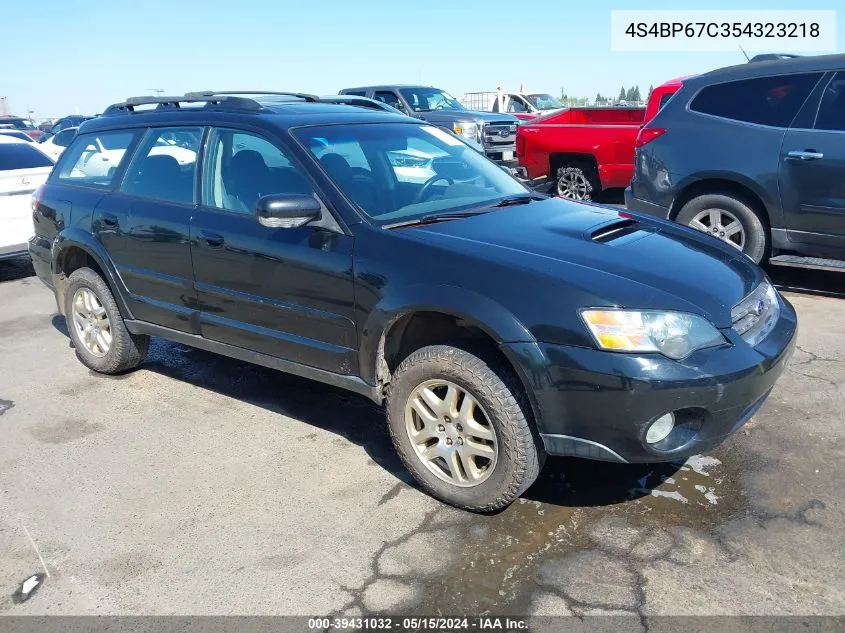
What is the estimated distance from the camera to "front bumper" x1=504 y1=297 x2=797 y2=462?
272cm

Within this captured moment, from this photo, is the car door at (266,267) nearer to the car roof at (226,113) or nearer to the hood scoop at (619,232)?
the car roof at (226,113)

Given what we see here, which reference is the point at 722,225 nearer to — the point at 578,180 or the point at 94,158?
the point at 578,180

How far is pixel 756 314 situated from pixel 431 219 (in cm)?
152

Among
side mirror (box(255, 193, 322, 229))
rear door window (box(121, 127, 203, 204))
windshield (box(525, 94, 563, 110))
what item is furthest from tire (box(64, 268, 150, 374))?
windshield (box(525, 94, 563, 110))

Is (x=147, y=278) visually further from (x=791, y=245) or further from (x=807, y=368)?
(x=791, y=245)

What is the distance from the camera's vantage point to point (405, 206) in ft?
12.1

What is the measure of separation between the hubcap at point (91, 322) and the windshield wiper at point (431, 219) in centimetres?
247

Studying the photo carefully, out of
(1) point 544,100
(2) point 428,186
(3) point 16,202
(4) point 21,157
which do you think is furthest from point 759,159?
(1) point 544,100

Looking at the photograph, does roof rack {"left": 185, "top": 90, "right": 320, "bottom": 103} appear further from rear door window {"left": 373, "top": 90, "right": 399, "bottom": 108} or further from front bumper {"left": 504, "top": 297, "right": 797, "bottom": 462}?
rear door window {"left": 373, "top": 90, "right": 399, "bottom": 108}

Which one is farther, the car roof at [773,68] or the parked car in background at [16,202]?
the parked car in background at [16,202]

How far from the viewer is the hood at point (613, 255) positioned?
288cm

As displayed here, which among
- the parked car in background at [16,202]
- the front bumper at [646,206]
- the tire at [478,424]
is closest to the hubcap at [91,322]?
the tire at [478,424]

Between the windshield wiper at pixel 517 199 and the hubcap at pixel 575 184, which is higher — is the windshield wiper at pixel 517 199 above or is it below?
above

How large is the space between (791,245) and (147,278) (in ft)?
16.0
